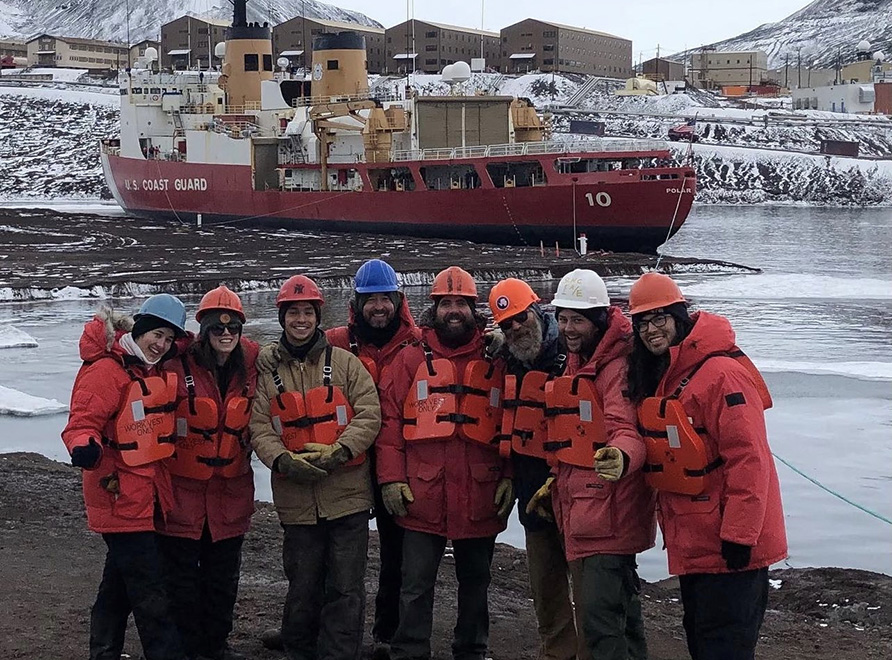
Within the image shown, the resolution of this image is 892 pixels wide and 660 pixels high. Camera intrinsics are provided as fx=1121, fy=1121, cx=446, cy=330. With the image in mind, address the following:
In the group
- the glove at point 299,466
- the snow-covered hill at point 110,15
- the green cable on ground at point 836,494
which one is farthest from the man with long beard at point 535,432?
the snow-covered hill at point 110,15

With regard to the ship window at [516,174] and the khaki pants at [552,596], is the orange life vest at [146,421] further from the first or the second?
the ship window at [516,174]

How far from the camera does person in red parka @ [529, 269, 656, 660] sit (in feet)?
12.1

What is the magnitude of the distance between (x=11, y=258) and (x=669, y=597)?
21.1 m

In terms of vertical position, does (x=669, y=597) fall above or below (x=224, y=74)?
below

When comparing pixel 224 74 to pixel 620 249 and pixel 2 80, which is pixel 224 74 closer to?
pixel 620 249

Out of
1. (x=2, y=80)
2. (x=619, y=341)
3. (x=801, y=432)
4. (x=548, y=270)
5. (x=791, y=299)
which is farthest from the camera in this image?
(x=2, y=80)

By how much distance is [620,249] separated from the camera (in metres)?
26.5

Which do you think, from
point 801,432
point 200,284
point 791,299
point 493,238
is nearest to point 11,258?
point 200,284

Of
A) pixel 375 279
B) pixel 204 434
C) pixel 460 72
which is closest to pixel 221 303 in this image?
pixel 204 434

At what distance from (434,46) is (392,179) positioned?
5528 centimetres

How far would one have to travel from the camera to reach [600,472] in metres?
3.61

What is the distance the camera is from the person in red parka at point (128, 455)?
385cm

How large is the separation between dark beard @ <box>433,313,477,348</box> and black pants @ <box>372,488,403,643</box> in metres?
0.81

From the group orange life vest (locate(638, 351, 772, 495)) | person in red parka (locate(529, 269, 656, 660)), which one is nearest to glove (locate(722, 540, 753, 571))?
orange life vest (locate(638, 351, 772, 495))
